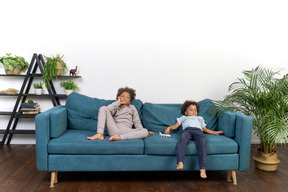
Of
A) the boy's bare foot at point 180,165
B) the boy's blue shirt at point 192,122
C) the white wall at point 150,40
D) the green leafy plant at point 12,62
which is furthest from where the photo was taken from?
the white wall at point 150,40

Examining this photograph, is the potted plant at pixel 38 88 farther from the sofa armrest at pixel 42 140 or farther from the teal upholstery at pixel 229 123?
the teal upholstery at pixel 229 123

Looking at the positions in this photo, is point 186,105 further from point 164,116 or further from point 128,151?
point 128,151

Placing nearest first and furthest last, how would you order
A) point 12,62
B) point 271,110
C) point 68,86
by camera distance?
point 271,110 < point 12,62 < point 68,86

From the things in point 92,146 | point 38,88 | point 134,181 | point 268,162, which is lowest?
point 134,181

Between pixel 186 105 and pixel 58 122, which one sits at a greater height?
pixel 186 105

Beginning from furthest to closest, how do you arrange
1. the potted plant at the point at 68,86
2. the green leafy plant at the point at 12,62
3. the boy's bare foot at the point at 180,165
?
the potted plant at the point at 68,86
the green leafy plant at the point at 12,62
the boy's bare foot at the point at 180,165

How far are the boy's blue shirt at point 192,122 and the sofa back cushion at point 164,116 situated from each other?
0.10 metres

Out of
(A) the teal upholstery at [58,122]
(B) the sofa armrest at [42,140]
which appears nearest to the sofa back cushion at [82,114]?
(A) the teal upholstery at [58,122]

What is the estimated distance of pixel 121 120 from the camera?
2965 millimetres

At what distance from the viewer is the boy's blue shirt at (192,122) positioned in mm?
2857

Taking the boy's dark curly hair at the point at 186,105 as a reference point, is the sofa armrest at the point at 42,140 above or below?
below

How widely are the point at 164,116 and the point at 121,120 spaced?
0.52m

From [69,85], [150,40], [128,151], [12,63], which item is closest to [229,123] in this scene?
[128,151]

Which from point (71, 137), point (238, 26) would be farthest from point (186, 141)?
point (238, 26)
